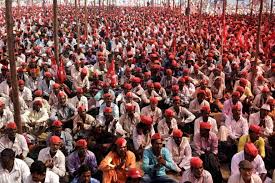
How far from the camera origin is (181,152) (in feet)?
23.1

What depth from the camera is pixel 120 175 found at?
639 centimetres

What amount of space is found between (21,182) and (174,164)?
2332 millimetres

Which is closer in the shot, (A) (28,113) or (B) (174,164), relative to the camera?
(B) (174,164)

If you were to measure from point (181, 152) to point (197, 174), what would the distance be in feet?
4.22

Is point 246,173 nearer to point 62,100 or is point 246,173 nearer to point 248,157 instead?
point 248,157

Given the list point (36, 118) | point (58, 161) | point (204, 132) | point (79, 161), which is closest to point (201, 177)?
point (204, 132)

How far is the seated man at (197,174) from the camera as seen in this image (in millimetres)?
5680

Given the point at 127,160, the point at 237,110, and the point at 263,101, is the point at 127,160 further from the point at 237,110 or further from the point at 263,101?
the point at 263,101

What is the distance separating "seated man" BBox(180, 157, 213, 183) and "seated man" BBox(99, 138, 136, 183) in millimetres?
863

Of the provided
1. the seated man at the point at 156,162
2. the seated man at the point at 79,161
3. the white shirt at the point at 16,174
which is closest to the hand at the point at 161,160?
the seated man at the point at 156,162

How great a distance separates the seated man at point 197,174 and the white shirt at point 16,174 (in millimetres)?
2172

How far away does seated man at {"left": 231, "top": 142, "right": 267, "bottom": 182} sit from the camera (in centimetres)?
615

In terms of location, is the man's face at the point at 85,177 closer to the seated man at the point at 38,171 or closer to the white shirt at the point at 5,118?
the seated man at the point at 38,171

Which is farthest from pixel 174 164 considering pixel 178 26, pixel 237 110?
pixel 178 26
